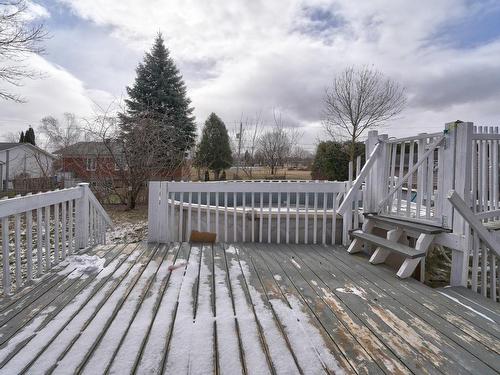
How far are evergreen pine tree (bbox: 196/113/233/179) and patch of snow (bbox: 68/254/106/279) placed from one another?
16396mm

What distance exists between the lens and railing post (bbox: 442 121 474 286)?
8.39 ft

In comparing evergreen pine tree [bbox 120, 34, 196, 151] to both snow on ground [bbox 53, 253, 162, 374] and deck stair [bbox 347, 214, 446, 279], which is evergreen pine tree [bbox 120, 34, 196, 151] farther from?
snow on ground [bbox 53, 253, 162, 374]

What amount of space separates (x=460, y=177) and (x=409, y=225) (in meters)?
0.67

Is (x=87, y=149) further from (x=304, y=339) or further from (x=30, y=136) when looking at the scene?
(x=30, y=136)

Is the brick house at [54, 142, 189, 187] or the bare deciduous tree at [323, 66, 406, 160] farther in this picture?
the bare deciduous tree at [323, 66, 406, 160]

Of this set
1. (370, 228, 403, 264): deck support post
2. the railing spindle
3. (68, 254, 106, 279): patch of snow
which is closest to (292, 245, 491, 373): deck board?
(370, 228, 403, 264): deck support post

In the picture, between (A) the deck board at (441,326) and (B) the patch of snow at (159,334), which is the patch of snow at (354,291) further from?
(B) the patch of snow at (159,334)

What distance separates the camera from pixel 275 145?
66.6 ft

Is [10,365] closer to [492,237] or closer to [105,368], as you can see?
[105,368]

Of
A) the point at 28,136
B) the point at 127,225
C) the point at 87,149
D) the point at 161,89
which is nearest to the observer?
the point at 127,225

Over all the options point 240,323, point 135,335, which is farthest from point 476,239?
point 135,335

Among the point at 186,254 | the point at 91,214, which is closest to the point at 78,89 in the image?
the point at 91,214

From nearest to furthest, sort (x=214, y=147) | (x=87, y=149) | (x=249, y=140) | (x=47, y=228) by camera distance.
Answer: (x=47, y=228), (x=87, y=149), (x=214, y=147), (x=249, y=140)

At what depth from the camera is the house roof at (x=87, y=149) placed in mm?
10148
